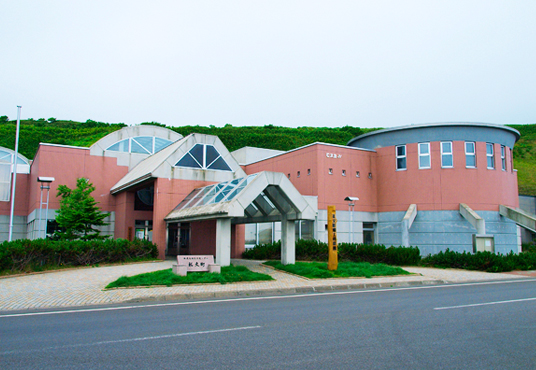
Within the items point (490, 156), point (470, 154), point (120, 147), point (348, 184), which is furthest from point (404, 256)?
point (120, 147)

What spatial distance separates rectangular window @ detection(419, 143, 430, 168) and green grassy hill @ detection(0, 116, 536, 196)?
44.6m

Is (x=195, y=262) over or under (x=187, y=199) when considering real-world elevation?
under

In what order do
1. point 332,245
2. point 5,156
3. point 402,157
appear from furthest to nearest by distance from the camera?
point 5,156
point 402,157
point 332,245

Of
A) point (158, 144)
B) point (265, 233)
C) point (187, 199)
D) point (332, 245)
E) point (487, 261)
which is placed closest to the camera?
point (332, 245)

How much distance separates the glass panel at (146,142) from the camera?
33938mm

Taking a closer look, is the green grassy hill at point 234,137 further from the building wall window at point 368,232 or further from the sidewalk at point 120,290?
the sidewalk at point 120,290

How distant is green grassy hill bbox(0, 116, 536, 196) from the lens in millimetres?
75438

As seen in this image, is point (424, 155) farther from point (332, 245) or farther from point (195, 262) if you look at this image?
point (195, 262)

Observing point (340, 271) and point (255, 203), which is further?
point (255, 203)

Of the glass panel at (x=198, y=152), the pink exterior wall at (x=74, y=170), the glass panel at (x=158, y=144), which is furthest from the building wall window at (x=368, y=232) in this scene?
the pink exterior wall at (x=74, y=170)

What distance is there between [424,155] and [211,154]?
47.6 feet

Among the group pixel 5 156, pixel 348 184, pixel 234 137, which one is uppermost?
pixel 234 137

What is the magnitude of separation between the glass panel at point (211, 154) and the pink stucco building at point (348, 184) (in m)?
0.07

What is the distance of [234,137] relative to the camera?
7856 centimetres
